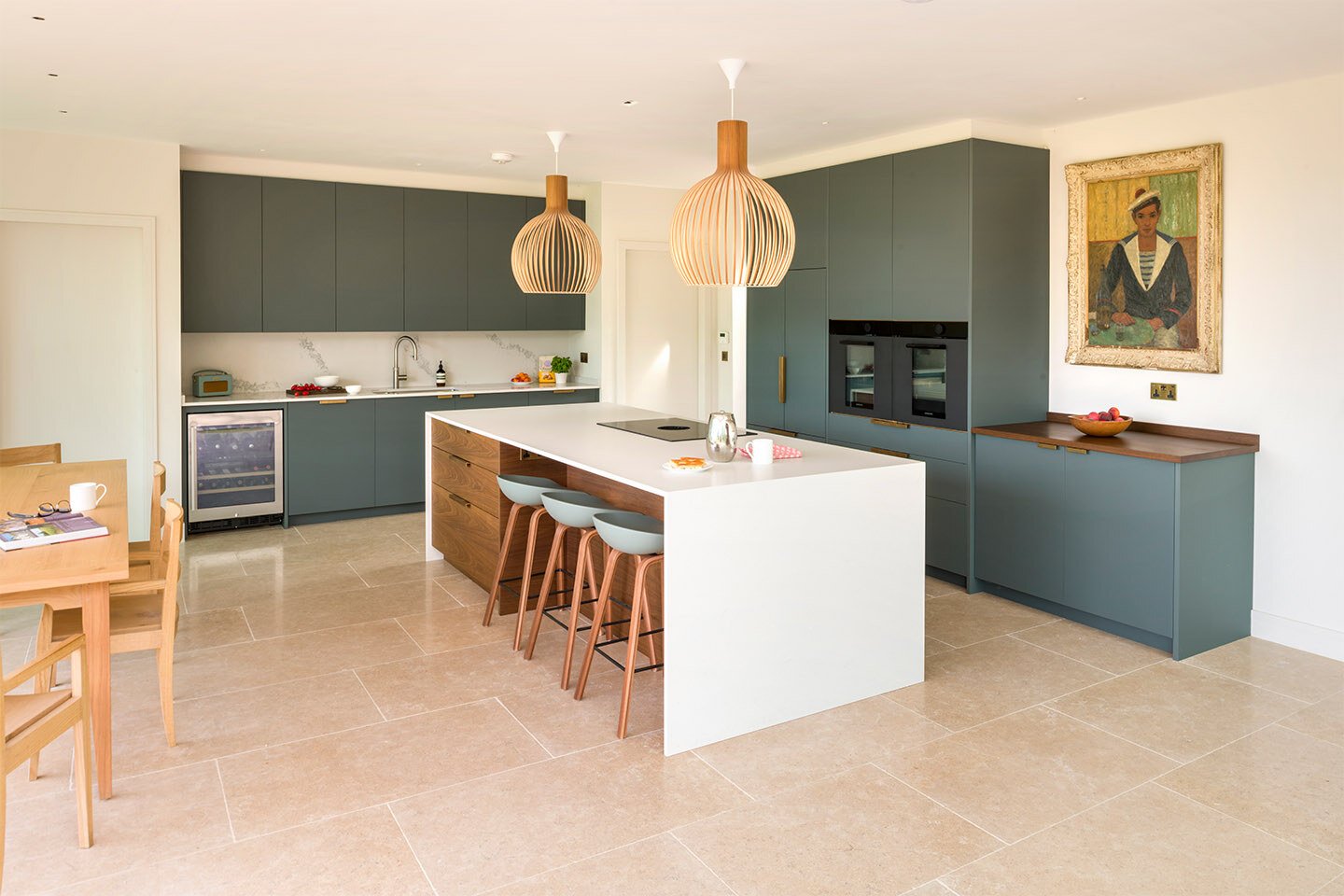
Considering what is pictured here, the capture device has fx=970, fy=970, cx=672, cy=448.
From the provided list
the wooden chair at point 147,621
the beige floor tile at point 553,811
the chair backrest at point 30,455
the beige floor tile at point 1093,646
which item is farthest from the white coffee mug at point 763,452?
the chair backrest at point 30,455

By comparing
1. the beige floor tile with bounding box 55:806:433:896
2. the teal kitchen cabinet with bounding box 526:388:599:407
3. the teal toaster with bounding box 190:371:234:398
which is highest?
the teal toaster with bounding box 190:371:234:398

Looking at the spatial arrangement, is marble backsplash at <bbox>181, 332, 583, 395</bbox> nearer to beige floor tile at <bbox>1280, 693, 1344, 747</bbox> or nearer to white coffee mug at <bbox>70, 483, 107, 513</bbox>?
white coffee mug at <bbox>70, 483, 107, 513</bbox>

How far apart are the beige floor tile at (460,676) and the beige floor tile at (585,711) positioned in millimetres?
98

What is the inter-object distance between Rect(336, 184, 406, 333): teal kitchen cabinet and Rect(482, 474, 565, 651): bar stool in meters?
2.92

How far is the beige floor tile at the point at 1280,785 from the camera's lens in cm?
276

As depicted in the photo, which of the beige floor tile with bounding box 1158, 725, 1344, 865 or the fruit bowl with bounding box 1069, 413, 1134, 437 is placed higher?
the fruit bowl with bounding box 1069, 413, 1134, 437

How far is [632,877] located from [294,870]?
88cm

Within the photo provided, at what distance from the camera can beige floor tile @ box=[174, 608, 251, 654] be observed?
4281mm

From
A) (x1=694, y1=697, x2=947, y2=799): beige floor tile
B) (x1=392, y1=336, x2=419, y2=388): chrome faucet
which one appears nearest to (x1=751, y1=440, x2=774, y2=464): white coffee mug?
(x1=694, y1=697, x2=947, y2=799): beige floor tile

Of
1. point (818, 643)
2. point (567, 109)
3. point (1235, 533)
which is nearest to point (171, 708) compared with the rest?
point (818, 643)

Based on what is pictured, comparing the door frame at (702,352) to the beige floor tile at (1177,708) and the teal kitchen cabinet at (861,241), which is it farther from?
the beige floor tile at (1177,708)

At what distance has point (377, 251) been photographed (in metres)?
6.98

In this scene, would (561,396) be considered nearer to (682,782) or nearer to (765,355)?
(765,355)

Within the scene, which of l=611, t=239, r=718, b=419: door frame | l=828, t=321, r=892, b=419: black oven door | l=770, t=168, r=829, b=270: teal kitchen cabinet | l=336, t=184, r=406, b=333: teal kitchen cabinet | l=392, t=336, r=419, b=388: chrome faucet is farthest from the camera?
l=611, t=239, r=718, b=419: door frame
